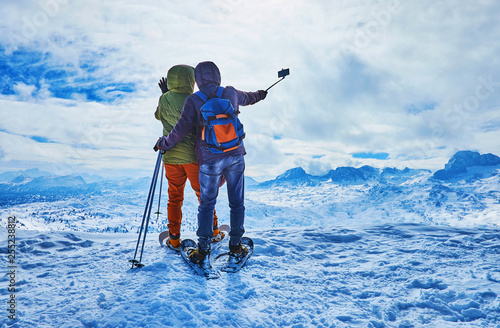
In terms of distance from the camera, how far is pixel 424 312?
9.87ft

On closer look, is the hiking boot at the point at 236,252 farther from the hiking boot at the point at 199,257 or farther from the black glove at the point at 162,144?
the black glove at the point at 162,144

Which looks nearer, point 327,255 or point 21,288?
point 21,288

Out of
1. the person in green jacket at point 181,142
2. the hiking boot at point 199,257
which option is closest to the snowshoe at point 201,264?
the hiking boot at point 199,257

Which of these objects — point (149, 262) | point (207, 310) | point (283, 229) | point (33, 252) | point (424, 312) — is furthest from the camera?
point (283, 229)

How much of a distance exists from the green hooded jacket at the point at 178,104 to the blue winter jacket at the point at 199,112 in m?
0.44

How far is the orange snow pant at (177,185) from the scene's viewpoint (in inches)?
176

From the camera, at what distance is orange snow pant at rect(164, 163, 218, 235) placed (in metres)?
4.46

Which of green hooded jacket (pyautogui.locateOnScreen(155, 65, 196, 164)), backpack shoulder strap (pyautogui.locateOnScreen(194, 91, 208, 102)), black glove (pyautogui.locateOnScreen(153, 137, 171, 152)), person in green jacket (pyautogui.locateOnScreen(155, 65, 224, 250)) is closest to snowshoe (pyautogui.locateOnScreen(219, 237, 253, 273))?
person in green jacket (pyautogui.locateOnScreen(155, 65, 224, 250))

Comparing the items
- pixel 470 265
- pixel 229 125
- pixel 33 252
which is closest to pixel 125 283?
pixel 229 125

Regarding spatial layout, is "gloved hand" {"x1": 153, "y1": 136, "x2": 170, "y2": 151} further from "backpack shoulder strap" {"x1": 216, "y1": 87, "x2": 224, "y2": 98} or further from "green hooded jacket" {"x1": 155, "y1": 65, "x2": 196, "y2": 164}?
"backpack shoulder strap" {"x1": 216, "y1": 87, "x2": 224, "y2": 98}

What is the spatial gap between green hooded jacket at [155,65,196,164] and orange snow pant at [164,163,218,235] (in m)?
0.14

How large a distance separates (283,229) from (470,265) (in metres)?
4.14

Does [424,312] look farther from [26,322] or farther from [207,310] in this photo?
[26,322]


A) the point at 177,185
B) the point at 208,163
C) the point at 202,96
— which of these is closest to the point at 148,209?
the point at 177,185
